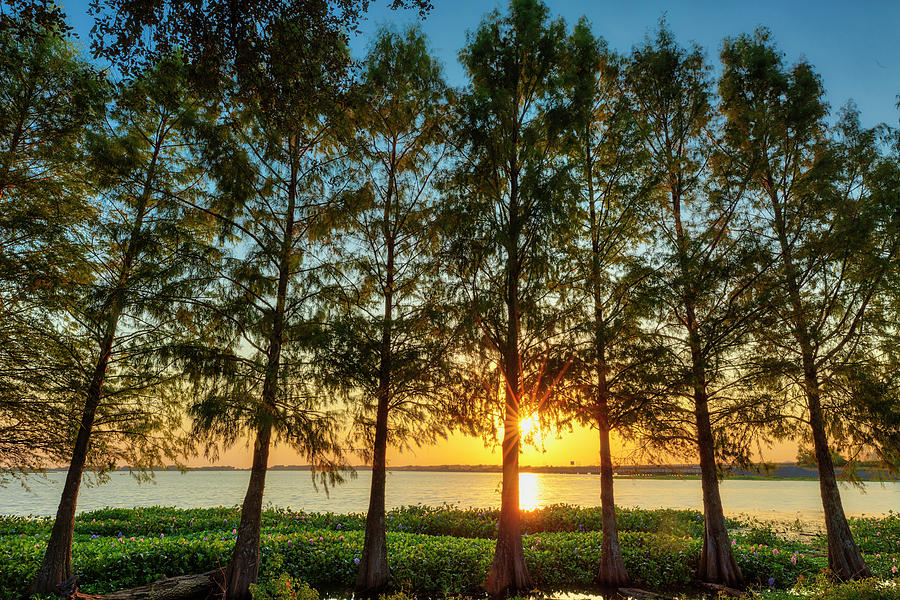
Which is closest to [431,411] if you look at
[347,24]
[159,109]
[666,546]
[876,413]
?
[666,546]

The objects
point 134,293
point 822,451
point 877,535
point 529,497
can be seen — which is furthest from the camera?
point 529,497

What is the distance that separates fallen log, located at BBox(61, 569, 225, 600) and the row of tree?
38.6 inches

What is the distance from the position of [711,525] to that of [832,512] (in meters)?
2.84

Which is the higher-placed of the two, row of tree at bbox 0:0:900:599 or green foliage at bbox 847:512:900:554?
row of tree at bbox 0:0:900:599

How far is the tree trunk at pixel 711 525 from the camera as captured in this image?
33.4 feet

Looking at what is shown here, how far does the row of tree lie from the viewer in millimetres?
9055

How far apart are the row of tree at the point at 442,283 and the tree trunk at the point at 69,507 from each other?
1.8 inches

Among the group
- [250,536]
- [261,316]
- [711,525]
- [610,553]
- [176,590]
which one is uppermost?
[261,316]

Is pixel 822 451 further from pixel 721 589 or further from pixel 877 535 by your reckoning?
pixel 877 535

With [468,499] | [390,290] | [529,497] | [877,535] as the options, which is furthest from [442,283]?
[529,497]

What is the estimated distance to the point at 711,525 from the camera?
34.4 ft

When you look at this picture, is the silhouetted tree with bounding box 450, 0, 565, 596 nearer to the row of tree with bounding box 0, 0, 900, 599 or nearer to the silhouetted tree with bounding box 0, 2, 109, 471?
the row of tree with bounding box 0, 0, 900, 599

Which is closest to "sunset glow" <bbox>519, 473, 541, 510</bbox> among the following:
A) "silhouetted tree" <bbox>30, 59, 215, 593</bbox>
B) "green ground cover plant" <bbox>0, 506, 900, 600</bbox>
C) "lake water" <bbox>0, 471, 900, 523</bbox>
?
"lake water" <bbox>0, 471, 900, 523</bbox>

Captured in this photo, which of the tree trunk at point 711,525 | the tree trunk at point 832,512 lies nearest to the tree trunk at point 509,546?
the tree trunk at point 711,525
